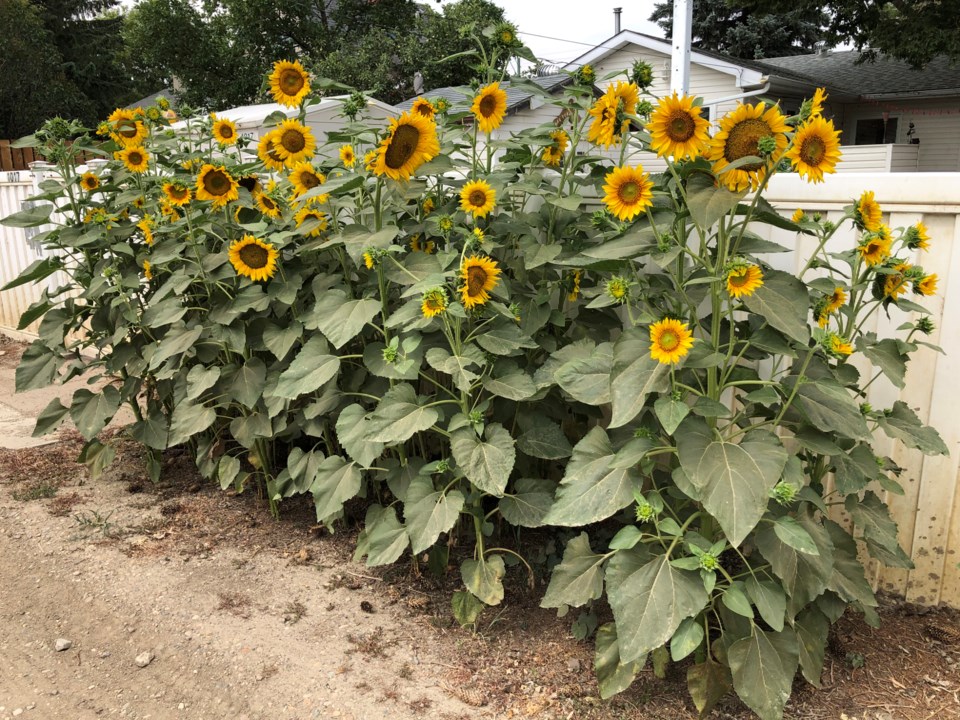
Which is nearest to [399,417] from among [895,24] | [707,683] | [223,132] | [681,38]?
[707,683]

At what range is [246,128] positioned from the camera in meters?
8.97

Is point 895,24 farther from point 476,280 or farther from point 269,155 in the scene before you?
point 476,280

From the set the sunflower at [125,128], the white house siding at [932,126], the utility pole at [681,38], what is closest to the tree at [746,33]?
the white house siding at [932,126]

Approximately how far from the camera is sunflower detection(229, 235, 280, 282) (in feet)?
9.52

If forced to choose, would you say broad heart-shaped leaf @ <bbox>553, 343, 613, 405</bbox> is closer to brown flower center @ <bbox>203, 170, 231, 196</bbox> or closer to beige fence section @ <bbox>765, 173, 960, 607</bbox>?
beige fence section @ <bbox>765, 173, 960, 607</bbox>

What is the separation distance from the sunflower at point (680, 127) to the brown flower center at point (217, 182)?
1.70 meters

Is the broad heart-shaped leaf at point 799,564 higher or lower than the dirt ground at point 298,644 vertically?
higher

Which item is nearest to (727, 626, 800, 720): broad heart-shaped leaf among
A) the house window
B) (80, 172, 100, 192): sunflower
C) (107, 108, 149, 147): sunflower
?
(107, 108, 149, 147): sunflower

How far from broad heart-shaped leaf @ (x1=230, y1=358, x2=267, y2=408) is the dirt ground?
1.90 feet

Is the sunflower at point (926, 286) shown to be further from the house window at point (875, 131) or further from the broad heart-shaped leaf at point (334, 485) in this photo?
the house window at point (875, 131)

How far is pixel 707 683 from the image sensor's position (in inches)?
81.6

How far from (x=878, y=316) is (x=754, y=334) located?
0.63m

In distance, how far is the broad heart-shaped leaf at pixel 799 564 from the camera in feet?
6.48

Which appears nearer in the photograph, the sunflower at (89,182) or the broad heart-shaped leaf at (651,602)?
the broad heart-shaped leaf at (651,602)
